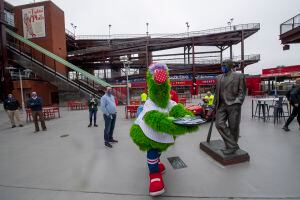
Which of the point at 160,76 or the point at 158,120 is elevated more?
the point at 160,76

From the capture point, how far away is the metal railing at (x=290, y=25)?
1290 centimetres

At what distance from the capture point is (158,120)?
8.02 feet

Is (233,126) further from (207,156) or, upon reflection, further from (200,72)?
(200,72)

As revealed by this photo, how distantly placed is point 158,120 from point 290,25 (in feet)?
54.5

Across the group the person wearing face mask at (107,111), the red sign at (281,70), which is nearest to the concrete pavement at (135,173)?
the person wearing face mask at (107,111)

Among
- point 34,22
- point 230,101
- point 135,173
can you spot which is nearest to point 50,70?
point 34,22

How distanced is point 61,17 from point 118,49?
30.0 feet

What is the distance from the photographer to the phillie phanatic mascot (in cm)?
254

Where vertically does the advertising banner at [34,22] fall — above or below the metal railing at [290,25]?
above

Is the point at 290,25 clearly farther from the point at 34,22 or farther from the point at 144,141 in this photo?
the point at 34,22

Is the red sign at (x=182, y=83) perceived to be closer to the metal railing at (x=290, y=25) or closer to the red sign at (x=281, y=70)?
the red sign at (x=281, y=70)

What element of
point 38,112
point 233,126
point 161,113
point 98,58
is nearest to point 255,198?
point 233,126

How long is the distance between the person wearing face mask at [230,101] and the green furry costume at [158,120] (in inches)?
50.3

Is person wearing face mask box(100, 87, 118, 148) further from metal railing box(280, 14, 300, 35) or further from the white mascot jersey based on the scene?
metal railing box(280, 14, 300, 35)
